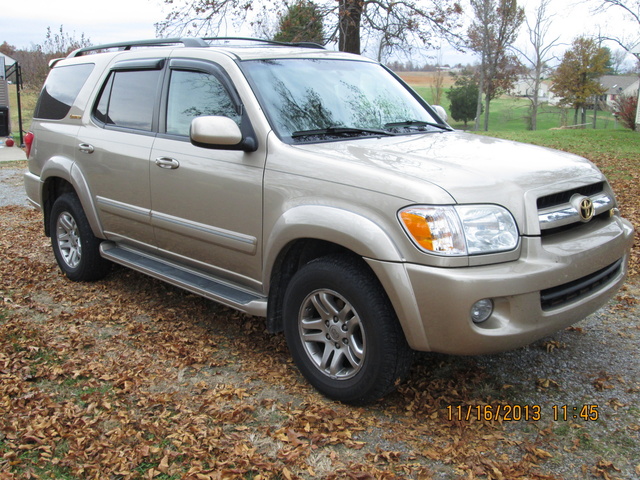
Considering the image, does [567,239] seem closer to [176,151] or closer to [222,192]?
[222,192]

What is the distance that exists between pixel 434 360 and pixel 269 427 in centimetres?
126

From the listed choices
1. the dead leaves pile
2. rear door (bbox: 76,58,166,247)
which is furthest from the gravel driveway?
the dead leaves pile

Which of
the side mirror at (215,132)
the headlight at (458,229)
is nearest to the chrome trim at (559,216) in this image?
the headlight at (458,229)

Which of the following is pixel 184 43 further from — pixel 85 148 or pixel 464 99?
pixel 464 99

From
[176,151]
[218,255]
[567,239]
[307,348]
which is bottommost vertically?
[307,348]

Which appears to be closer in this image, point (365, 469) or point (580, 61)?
point (365, 469)

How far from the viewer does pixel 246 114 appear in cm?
388

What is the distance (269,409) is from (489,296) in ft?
4.50

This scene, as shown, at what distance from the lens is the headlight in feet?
9.71

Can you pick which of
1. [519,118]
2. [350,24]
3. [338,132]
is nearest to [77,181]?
[338,132]

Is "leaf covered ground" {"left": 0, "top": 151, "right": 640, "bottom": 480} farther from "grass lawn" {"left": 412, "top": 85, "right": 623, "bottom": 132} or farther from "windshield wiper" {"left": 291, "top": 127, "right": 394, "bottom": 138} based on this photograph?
"grass lawn" {"left": 412, "top": 85, "right": 623, "bottom": 132}

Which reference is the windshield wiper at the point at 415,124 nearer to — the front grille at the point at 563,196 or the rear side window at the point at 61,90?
the front grille at the point at 563,196

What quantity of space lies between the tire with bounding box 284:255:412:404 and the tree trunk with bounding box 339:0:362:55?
10067mm

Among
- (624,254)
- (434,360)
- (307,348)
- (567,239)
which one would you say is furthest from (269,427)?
(624,254)
